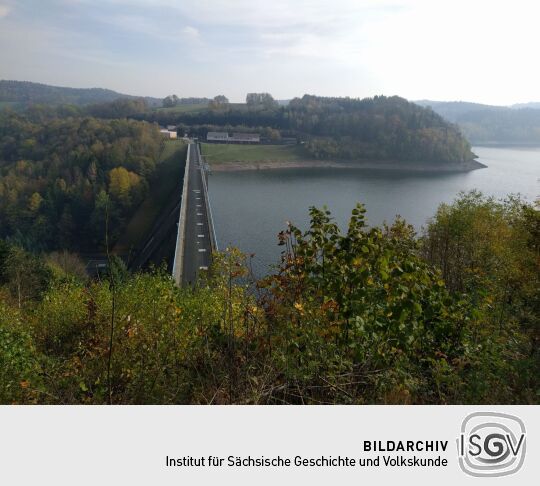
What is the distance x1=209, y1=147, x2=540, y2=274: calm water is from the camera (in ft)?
59.0

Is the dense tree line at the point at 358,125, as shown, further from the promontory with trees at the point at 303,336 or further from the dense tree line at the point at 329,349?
the dense tree line at the point at 329,349

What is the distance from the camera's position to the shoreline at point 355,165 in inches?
1534

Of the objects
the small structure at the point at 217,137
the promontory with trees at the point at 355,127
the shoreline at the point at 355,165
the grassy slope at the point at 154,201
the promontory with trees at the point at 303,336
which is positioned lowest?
the grassy slope at the point at 154,201

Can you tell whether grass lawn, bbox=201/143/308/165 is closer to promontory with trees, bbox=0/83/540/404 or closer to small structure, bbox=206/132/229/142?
small structure, bbox=206/132/229/142

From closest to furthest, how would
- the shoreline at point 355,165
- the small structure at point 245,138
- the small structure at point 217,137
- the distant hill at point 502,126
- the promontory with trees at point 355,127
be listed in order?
1. the shoreline at point 355,165
2. the promontory with trees at point 355,127
3. the small structure at point 245,138
4. the small structure at point 217,137
5. the distant hill at point 502,126

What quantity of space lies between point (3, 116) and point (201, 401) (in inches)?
2132

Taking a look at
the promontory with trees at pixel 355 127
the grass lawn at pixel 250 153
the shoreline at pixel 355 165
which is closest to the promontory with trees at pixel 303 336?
the shoreline at pixel 355 165

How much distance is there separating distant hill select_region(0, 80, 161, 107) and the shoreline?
2573 cm

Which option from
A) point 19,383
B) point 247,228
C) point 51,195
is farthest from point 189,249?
point 51,195

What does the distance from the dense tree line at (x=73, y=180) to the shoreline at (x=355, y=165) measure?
805 centimetres

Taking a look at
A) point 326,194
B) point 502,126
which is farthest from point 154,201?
point 502,126

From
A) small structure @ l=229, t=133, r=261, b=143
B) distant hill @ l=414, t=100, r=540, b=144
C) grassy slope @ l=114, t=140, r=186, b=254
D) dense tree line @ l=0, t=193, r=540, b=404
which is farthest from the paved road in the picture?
distant hill @ l=414, t=100, r=540, b=144

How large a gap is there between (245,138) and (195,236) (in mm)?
38160

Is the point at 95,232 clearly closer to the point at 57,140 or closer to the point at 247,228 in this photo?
the point at 247,228
